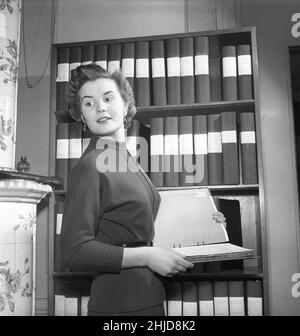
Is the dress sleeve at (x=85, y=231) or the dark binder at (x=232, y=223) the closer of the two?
the dress sleeve at (x=85, y=231)

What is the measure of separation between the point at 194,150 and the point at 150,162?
18 centimetres

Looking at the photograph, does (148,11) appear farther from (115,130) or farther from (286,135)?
(115,130)

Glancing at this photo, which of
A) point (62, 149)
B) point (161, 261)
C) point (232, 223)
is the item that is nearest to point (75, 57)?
point (62, 149)

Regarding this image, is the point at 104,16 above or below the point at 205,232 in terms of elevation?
above

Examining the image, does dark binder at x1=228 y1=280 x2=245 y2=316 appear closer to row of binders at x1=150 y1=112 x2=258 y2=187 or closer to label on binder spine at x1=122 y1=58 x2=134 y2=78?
row of binders at x1=150 y1=112 x2=258 y2=187

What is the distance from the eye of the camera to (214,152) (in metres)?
1.66

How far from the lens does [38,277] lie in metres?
1.98

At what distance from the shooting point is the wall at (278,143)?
1.84m

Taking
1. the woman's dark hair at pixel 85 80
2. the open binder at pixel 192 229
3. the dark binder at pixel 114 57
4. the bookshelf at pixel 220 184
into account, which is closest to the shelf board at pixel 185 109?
the bookshelf at pixel 220 184

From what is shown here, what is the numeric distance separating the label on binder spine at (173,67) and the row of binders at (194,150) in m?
0.18

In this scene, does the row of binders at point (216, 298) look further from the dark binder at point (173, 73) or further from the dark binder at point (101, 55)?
the dark binder at point (101, 55)

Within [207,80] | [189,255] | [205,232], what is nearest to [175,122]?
[207,80]

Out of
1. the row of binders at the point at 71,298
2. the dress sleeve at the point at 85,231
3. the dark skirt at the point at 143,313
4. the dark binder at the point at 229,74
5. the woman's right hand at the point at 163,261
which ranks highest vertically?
the dark binder at the point at 229,74
